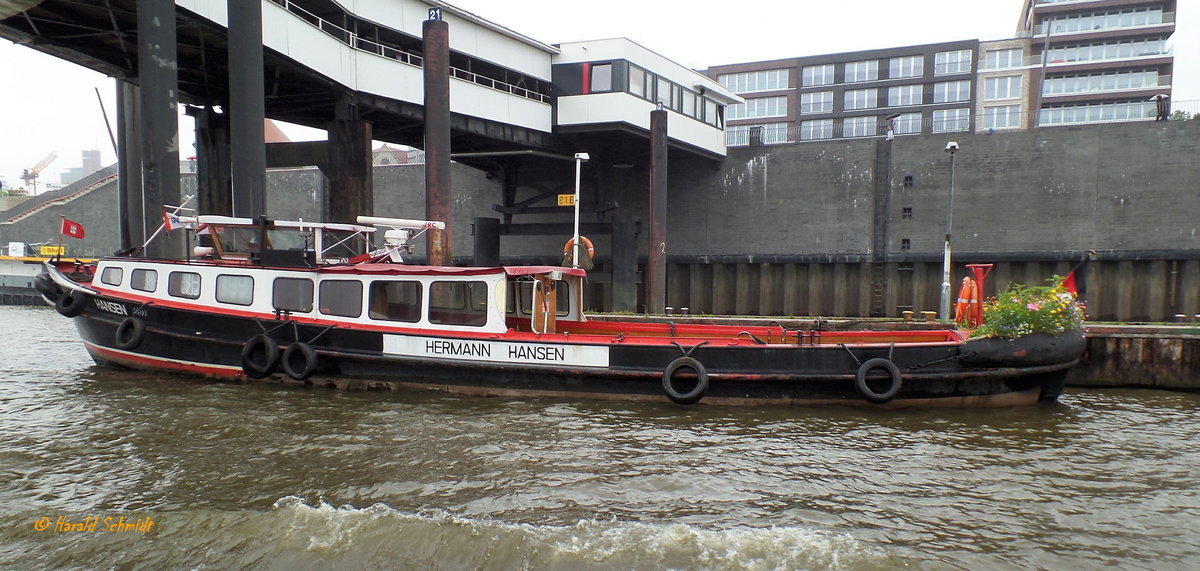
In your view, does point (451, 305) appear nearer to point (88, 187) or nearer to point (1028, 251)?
point (1028, 251)

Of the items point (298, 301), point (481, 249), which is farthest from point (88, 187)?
point (298, 301)

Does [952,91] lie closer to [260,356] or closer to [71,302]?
[260,356]

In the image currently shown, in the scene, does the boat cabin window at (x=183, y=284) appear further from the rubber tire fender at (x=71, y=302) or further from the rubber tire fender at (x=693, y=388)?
the rubber tire fender at (x=693, y=388)

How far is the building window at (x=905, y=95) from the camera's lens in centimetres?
5316

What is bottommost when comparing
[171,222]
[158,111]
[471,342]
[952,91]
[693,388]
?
[693,388]

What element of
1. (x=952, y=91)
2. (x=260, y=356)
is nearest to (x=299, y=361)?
(x=260, y=356)

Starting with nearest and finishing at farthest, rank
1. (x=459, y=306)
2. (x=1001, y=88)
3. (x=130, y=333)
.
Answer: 1. (x=459, y=306)
2. (x=130, y=333)
3. (x=1001, y=88)

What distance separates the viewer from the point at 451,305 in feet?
36.2

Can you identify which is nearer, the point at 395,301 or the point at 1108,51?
the point at 395,301

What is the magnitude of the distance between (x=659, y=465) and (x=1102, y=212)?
20.3m

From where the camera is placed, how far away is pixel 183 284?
39.1ft

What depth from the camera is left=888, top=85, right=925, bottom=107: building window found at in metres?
53.2

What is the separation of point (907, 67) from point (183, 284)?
2145 inches

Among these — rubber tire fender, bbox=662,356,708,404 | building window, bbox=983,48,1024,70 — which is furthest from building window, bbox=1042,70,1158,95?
rubber tire fender, bbox=662,356,708,404
